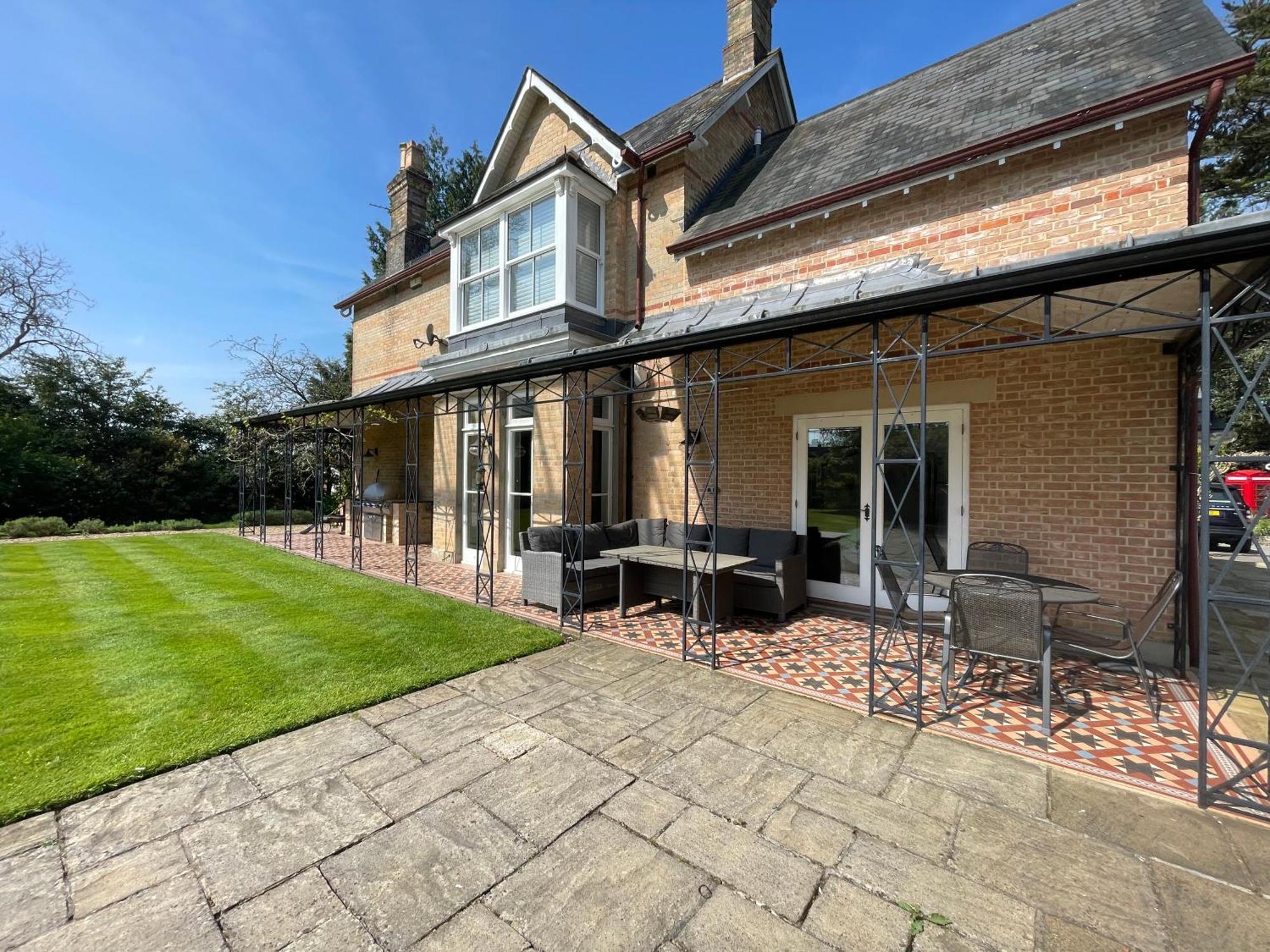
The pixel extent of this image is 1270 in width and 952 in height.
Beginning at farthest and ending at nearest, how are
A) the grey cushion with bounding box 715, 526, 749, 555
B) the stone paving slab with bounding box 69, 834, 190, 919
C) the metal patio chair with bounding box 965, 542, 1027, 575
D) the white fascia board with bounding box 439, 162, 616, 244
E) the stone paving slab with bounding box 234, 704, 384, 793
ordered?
1. the white fascia board with bounding box 439, 162, 616, 244
2. the grey cushion with bounding box 715, 526, 749, 555
3. the metal patio chair with bounding box 965, 542, 1027, 575
4. the stone paving slab with bounding box 234, 704, 384, 793
5. the stone paving slab with bounding box 69, 834, 190, 919

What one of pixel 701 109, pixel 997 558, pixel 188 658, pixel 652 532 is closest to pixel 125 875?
pixel 188 658

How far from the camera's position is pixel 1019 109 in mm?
5922

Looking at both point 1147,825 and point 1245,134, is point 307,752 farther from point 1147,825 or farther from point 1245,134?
point 1245,134

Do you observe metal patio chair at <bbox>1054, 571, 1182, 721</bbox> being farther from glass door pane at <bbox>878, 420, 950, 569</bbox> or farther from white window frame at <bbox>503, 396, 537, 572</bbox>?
white window frame at <bbox>503, 396, 537, 572</bbox>

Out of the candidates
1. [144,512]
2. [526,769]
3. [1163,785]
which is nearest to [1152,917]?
[1163,785]

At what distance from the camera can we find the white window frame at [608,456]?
8.93 m

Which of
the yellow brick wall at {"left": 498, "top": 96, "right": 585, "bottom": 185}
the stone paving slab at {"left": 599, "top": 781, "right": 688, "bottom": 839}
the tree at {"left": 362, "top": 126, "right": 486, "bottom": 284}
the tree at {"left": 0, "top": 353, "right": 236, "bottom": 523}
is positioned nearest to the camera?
the stone paving slab at {"left": 599, "top": 781, "right": 688, "bottom": 839}

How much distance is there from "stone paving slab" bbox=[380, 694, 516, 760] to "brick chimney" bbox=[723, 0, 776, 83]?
12.0m

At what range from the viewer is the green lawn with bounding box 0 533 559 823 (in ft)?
10.8

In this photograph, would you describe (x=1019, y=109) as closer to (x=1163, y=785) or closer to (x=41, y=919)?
(x=1163, y=785)

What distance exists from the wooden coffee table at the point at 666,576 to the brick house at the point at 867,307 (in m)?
0.77

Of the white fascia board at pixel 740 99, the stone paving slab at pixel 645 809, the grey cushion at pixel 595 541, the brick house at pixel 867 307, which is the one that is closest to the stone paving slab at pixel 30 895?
the stone paving slab at pixel 645 809

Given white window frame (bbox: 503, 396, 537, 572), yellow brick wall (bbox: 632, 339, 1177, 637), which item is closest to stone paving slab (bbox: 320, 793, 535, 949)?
yellow brick wall (bbox: 632, 339, 1177, 637)

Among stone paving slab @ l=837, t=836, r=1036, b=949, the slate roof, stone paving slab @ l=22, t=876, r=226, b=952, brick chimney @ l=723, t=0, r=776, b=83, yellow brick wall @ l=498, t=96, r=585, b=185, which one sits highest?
brick chimney @ l=723, t=0, r=776, b=83
